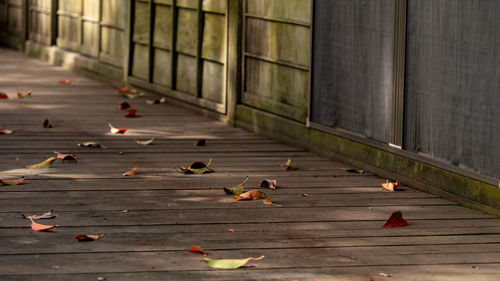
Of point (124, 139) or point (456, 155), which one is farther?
point (124, 139)

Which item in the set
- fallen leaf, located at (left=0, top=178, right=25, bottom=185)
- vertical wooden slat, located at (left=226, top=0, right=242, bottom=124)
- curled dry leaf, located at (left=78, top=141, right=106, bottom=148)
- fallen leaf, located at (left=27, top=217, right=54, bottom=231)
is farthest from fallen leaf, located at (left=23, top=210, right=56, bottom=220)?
vertical wooden slat, located at (left=226, top=0, right=242, bottom=124)

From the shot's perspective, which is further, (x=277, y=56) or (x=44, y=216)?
(x=277, y=56)

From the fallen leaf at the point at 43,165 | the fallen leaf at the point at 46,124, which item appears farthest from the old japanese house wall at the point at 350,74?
the fallen leaf at the point at 43,165

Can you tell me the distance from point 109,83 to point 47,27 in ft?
9.57

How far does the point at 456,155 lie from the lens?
451 centimetres

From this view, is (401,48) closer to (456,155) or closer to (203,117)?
(456,155)

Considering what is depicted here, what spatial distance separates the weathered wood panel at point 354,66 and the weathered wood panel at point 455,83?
25 centimetres

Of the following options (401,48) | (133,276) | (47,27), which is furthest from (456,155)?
(47,27)

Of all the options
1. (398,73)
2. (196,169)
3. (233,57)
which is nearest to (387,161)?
(398,73)

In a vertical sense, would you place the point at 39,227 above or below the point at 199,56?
below

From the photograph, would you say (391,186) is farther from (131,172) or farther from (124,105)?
(124,105)

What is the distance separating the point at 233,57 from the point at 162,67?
1565mm

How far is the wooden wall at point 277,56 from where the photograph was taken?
238 inches

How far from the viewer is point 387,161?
5.11m
